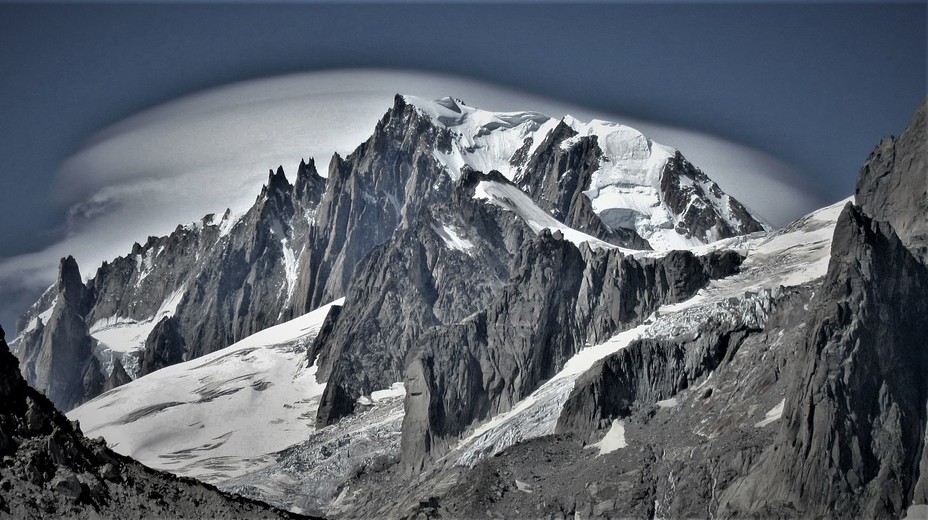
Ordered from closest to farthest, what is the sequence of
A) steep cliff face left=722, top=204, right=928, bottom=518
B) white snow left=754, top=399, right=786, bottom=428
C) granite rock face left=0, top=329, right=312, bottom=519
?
granite rock face left=0, top=329, right=312, bottom=519, steep cliff face left=722, top=204, right=928, bottom=518, white snow left=754, top=399, right=786, bottom=428

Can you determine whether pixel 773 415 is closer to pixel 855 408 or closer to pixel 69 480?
pixel 855 408

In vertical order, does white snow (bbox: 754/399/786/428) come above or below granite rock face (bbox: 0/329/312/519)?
below

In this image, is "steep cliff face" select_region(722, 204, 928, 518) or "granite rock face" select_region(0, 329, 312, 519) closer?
Result: "granite rock face" select_region(0, 329, 312, 519)

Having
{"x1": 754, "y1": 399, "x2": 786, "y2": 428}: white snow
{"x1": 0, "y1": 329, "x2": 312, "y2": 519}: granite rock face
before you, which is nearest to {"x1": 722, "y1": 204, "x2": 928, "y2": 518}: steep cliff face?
{"x1": 754, "y1": 399, "x2": 786, "y2": 428}: white snow

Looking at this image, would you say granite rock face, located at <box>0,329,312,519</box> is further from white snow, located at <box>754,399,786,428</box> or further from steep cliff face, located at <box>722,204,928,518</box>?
white snow, located at <box>754,399,786,428</box>

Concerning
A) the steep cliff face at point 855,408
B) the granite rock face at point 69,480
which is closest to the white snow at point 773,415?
the steep cliff face at point 855,408

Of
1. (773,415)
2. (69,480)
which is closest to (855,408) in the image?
(773,415)

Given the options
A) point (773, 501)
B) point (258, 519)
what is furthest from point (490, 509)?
point (258, 519)
